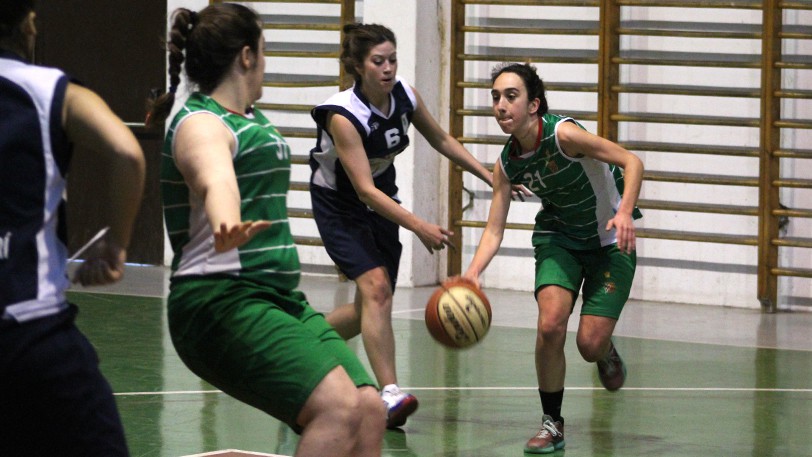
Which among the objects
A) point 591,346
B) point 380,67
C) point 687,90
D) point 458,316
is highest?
point 687,90

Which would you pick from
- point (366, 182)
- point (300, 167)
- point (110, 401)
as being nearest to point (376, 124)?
point (366, 182)

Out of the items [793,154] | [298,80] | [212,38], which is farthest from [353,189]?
[298,80]

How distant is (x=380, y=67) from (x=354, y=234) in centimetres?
68

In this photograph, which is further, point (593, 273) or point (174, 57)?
point (593, 273)

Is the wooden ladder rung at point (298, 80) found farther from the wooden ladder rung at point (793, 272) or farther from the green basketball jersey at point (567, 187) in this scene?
the green basketball jersey at point (567, 187)

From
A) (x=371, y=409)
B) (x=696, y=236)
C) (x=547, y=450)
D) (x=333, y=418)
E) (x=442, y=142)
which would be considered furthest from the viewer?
(x=696, y=236)

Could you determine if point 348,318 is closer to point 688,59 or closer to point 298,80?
point 688,59

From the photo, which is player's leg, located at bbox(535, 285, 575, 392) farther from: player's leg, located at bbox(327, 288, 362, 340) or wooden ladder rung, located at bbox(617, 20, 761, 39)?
wooden ladder rung, located at bbox(617, 20, 761, 39)

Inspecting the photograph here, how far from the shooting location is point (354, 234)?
18.0 ft

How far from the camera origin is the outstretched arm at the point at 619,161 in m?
4.87

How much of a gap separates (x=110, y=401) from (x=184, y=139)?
75 centimetres

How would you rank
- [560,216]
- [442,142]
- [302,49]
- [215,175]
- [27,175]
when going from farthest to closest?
[302,49] < [442,142] < [560,216] < [215,175] < [27,175]

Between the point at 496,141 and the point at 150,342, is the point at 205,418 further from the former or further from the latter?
the point at 496,141

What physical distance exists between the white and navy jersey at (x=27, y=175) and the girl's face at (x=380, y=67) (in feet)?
9.85
